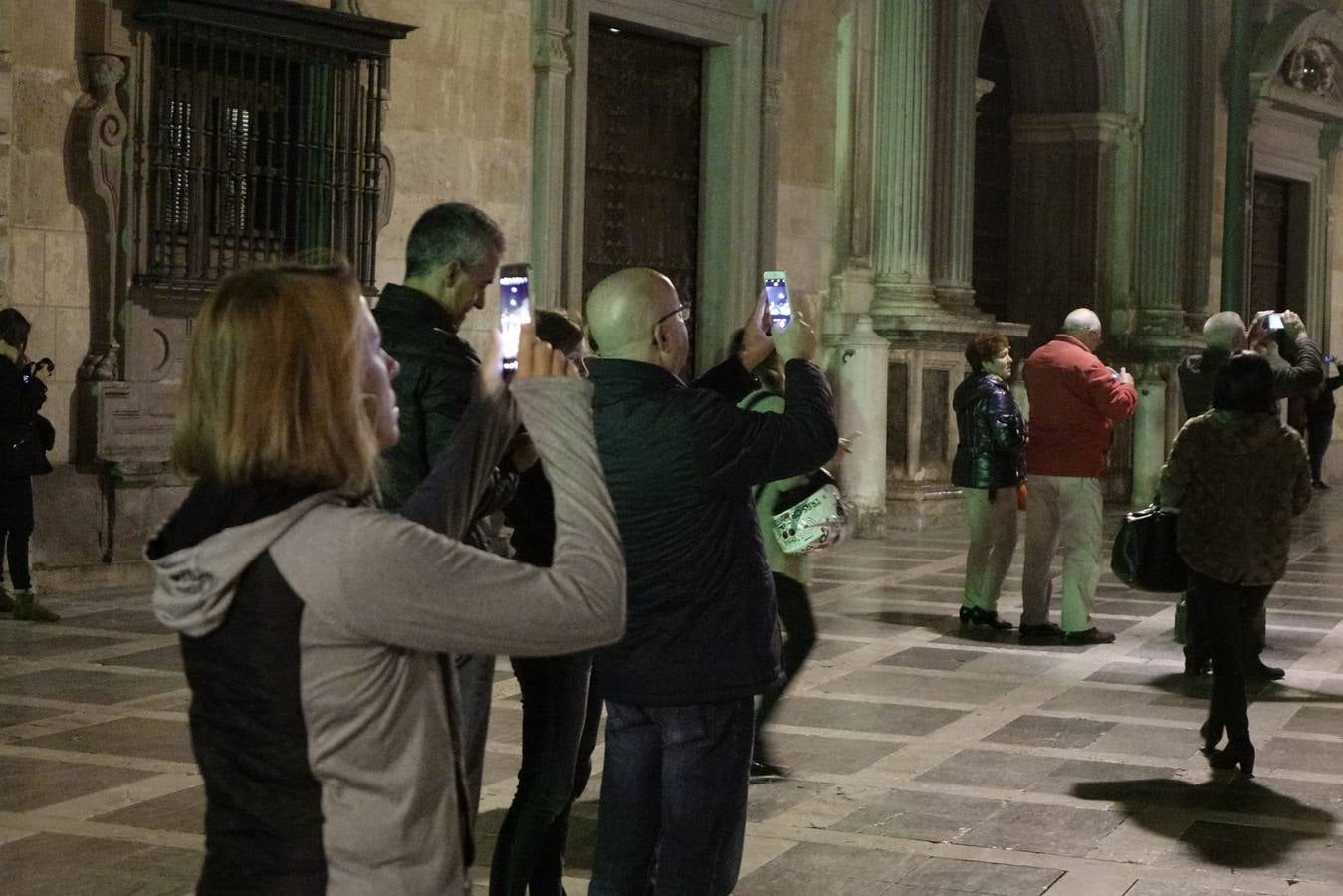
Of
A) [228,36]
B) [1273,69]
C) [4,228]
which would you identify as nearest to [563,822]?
[4,228]

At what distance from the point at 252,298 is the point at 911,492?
53.9ft

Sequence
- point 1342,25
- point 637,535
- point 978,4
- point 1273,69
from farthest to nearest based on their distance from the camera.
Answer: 1. point 1342,25
2. point 1273,69
3. point 978,4
4. point 637,535

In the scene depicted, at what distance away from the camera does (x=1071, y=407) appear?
1107cm

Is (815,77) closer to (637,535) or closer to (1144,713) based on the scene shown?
(1144,713)

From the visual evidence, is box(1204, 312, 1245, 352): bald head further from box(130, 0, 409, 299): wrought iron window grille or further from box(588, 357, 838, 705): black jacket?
box(588, 357, 838, 705): black jacket

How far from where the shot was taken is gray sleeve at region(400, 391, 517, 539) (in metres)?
3.04

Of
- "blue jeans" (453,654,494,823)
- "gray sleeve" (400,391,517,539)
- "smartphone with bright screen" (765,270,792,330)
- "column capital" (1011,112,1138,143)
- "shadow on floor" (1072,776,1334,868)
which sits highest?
"column capital" (1011,112,1138,143)

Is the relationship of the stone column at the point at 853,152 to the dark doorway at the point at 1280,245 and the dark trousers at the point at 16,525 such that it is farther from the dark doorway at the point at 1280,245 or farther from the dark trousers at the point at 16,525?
the dark doorway at the point at 1280,245

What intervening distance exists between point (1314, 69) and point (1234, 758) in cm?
2203

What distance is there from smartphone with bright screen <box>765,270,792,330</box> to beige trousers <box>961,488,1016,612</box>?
6415mm

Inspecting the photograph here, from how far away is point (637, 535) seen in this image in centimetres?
446

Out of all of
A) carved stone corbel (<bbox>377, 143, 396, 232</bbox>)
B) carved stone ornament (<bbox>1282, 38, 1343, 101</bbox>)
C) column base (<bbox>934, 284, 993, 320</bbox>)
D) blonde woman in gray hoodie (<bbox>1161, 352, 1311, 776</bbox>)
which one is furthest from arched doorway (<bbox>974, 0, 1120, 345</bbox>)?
blonde woman in gray hoodie (<bbox>1161, 352, 1311, 776</bbox>)

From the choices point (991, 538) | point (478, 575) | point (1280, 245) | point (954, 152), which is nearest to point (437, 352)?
point (478, 575)

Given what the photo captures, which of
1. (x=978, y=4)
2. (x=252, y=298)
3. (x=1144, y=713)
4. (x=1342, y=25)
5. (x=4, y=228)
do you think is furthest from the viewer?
(x=1342, y=25)
